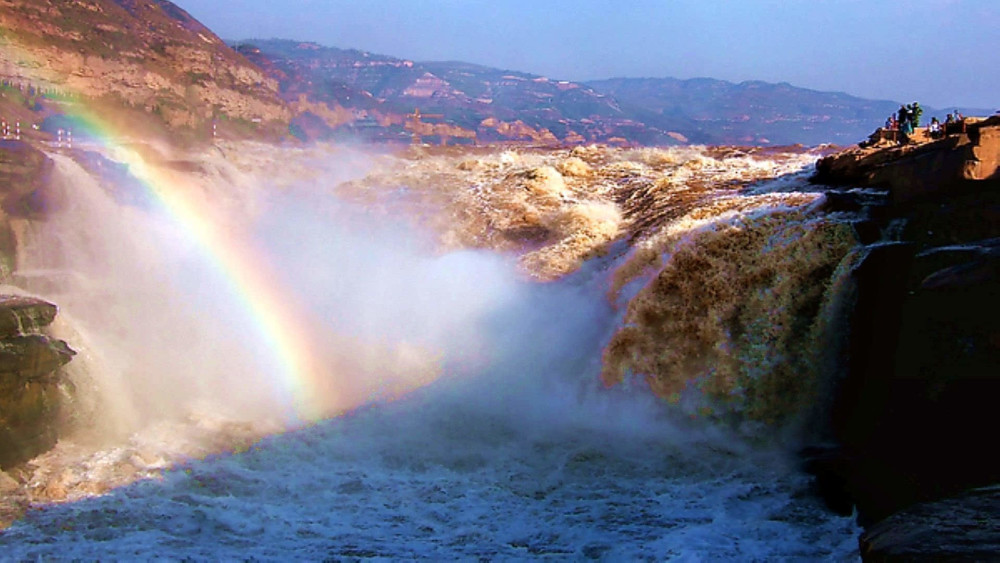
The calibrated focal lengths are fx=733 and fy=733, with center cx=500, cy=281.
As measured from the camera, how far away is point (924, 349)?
9.12 metres

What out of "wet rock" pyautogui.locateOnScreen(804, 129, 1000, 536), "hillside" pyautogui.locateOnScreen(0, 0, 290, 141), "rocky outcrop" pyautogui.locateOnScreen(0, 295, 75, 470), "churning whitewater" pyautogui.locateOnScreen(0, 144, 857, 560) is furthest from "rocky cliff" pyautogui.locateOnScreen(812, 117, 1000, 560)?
"hillside" pyautogui.locateOnScreen(0, 0, 290, 141)

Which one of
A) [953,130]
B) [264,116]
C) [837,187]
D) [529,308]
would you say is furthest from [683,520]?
[264,116]

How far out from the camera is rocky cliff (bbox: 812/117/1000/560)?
25.9 feet

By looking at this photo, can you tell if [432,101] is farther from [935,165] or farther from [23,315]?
[935,165]

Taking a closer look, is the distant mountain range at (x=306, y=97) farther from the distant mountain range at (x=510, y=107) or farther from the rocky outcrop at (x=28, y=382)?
the rocky outcrop at (x=28, y=382)

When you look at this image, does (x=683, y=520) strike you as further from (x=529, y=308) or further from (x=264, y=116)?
(x=264, y=116)

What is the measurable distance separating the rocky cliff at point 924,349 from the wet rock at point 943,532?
24 mm

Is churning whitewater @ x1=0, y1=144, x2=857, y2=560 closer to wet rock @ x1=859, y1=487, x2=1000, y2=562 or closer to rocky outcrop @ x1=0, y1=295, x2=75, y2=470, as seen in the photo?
rocky outcrop @ x1=0, y1=295, x2=75, y2=470

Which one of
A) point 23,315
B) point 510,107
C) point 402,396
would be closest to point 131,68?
point 23,315

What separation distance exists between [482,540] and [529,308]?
6.52m

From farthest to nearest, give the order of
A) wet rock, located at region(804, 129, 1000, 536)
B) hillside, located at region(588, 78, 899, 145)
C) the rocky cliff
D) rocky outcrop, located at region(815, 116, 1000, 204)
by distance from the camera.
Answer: hillside, located at region(588, 78, 899, 145) < rocky outcrop, located at region(815, 116, 1000, 204) < wet rock, located at region(804, 129, 1000, 536) < the rocky cliff

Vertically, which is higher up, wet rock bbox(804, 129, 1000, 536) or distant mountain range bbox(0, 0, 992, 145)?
distant mountain range bbox(0, 0, 992, 145)

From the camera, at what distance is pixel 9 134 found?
2222 centimetres

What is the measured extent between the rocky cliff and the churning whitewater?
899 millimetres
